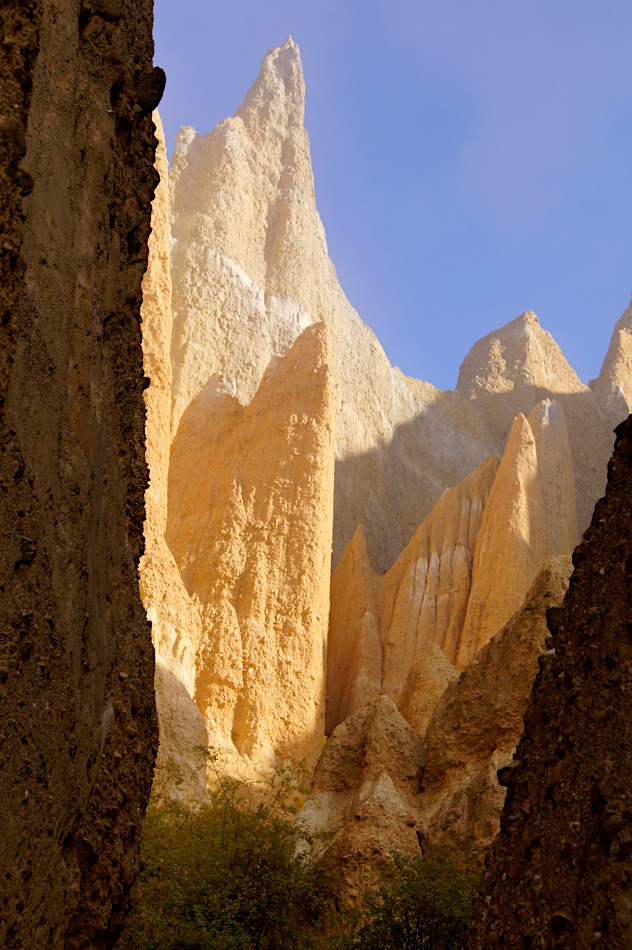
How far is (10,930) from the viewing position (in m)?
2.54

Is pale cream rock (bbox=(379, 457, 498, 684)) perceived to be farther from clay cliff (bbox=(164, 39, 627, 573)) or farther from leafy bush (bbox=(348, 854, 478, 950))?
leafy bush (bbox=(348, 854, 478, 950))

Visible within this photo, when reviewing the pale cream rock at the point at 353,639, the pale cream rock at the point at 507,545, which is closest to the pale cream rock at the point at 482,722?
the pale cream rock at the point at 353,639

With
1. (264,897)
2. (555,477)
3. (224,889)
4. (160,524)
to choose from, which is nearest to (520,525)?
(555,477)

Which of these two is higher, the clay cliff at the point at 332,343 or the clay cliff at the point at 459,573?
the clay cliff at the point at 332,343

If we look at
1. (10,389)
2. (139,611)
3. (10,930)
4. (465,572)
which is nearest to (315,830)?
(139,611)

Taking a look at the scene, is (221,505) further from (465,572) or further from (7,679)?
(7,679)

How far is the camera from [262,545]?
16.8 metres

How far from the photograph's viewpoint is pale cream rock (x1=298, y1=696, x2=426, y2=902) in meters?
8.48

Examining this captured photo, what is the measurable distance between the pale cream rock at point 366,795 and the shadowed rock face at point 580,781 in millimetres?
4793

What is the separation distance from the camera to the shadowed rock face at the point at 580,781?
10.6 ft

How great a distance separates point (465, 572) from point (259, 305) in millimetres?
12434

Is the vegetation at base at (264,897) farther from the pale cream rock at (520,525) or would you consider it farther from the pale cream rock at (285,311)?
the pale cream rock at (285,311)

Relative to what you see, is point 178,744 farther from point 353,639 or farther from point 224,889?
point 353,639

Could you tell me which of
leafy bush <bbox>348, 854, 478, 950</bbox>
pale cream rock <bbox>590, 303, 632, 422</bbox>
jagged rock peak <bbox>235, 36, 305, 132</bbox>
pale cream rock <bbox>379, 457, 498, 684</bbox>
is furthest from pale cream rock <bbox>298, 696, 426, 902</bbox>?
jagged rock peak <bbox>235, 36, 305, 132</bbox>
